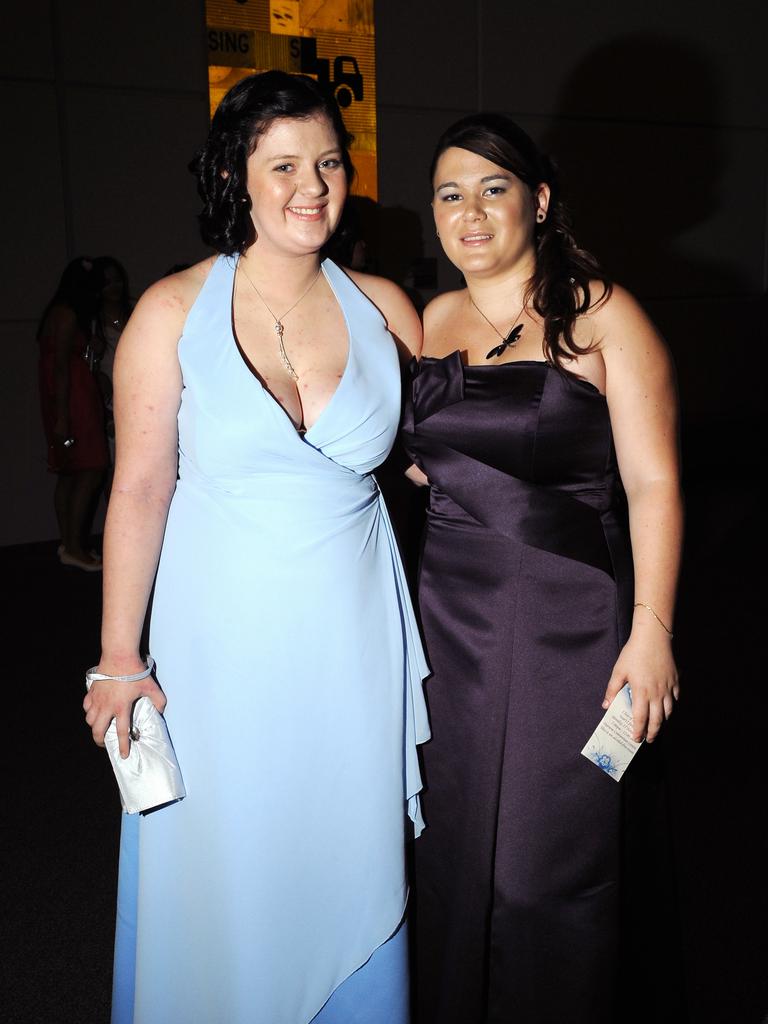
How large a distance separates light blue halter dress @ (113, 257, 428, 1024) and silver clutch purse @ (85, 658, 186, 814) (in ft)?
0.10

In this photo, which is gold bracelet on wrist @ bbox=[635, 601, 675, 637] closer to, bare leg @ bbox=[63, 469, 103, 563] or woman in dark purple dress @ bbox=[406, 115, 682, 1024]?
woman in dark purple dress @ bbox=[406, 115, 682, 1024]

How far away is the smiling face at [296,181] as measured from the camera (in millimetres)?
1479

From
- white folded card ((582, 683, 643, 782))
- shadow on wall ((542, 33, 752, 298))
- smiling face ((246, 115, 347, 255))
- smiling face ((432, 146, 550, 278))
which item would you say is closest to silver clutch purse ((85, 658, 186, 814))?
white folded card ((582, 683, 643, 782))

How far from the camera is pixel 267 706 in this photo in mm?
1470

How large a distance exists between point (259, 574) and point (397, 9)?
5678 mm

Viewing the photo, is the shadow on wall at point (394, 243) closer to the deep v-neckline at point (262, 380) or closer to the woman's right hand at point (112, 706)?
A: the deep v-neckline at point (262, 380)

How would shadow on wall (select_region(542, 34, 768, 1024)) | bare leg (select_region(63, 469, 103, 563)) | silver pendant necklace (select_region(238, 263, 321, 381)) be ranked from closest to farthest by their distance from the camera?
silver pendant necklace (select_region(238, 263, 321, 381)) < bare leg (select_region(63, 469, 103, 563)) < shadow on wall (select_region(542, 34, 768, 1024))

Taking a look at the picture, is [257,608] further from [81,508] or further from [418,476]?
[81,508]

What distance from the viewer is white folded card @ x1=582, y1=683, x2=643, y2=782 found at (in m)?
1.48

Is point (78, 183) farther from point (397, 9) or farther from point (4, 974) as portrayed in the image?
point (4, 974)

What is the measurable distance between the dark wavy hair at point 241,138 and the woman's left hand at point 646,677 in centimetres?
89

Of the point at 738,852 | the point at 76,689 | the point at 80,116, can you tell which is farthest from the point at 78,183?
the point at 738,852

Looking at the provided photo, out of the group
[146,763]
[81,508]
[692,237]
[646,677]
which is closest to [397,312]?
[646,677]

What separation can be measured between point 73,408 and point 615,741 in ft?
13.1
